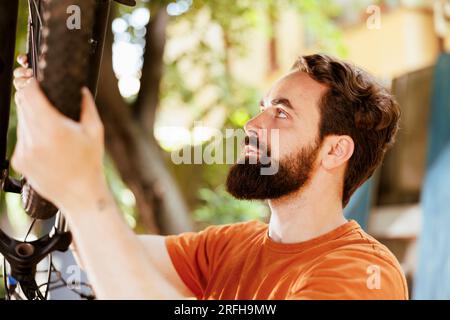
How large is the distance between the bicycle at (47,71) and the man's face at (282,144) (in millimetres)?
270

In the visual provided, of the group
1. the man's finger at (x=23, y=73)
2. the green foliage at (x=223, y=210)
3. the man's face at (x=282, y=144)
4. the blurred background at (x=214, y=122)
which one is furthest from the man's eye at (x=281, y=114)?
the green foliage at (x=223, y=210)

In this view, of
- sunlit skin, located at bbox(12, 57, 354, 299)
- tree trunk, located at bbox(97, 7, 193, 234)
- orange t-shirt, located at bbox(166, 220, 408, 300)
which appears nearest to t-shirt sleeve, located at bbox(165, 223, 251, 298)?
orange t-shirt, located at bbox(166, 220, 408, 300)

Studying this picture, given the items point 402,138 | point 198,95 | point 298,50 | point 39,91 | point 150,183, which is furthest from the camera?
point 298,50

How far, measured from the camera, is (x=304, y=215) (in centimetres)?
95

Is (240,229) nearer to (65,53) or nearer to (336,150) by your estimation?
(336,150)

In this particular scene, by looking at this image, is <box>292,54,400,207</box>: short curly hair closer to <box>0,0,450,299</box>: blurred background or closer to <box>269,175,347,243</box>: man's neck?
A: <box>269,175,347,243</box>: man's neck

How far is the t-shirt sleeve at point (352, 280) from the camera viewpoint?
740 mm

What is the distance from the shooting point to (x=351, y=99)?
0.97m

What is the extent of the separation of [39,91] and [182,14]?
7.71 feet

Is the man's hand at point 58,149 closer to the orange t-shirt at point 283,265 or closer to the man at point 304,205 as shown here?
the man at point 304,205

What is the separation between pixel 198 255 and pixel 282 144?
0.23 metres

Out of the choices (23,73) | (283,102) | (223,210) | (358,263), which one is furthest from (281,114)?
(223,210)
